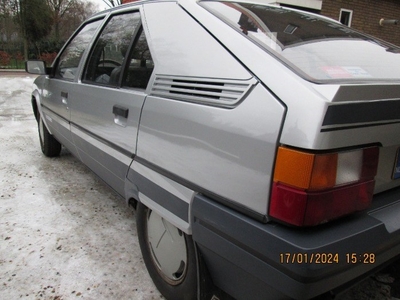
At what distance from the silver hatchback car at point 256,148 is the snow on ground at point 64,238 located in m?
0.35

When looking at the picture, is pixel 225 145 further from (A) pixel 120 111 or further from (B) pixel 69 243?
(B) pixel 69 243

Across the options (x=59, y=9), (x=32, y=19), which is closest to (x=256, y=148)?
(x=32, y=19)

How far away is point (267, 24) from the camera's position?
177cm

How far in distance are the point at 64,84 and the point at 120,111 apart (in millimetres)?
1490

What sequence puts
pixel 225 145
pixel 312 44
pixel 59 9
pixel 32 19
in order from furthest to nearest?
pixel 59 9, pixel 32 19, pixel 312 44, pixel 225 145

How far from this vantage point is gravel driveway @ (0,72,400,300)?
81.6 inches

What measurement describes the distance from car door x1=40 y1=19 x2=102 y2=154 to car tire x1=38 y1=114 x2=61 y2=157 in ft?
1.40

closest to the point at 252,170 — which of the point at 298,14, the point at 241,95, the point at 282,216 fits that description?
the point at 282,216

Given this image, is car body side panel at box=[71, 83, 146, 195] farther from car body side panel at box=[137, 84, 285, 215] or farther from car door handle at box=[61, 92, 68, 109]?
car body side panel at box=[137, 84, 285, 215]

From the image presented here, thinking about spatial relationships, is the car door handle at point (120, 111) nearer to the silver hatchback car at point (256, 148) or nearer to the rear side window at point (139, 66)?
the silver hatchback car at point (256, 148)

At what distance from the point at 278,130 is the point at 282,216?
0.31 metres

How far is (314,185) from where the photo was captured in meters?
1.14

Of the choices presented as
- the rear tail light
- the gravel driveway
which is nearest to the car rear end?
the rear tail light

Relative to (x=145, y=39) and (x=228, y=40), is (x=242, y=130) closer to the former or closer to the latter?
(x=228, y=40)
